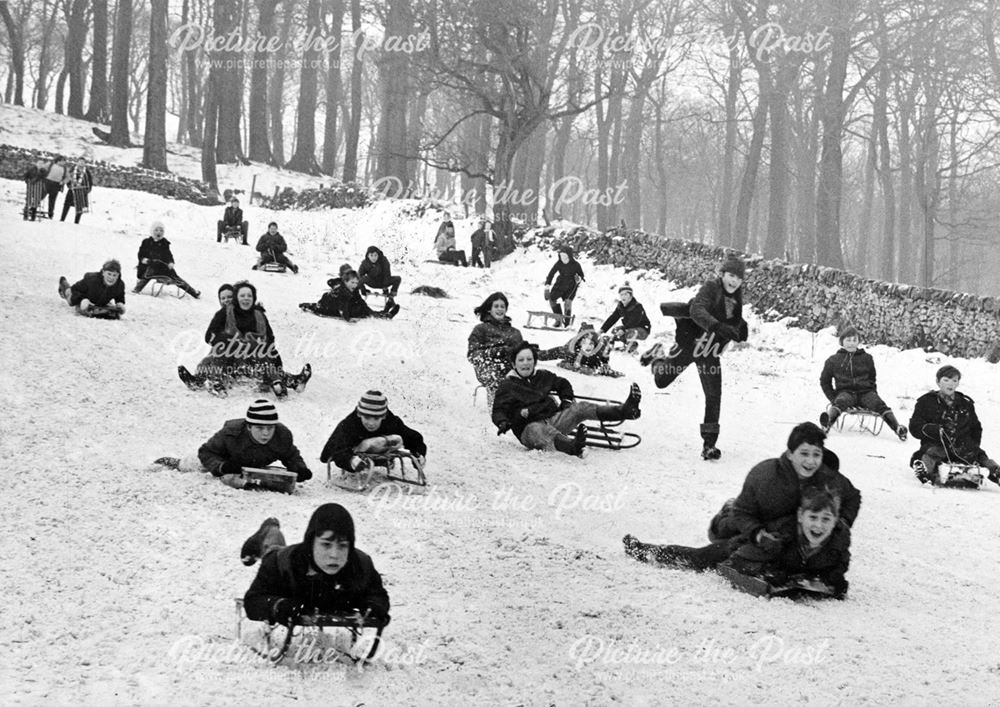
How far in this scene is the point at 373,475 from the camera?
27.9 feet

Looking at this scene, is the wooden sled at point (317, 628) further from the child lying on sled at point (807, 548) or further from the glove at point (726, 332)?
the glove at point (726, 332)

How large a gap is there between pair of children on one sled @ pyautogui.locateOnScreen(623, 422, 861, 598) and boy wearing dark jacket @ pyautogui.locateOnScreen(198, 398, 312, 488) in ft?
11.4

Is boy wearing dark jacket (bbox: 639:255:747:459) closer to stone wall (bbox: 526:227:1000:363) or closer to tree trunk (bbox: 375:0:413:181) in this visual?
stone wall (bbox: 526:227:1000:363)

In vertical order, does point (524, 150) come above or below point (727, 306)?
above

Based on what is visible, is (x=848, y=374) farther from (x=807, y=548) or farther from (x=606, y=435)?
(x=807, y=548)

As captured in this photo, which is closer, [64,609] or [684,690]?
[684,690]

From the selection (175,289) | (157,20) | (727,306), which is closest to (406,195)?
(157,20)

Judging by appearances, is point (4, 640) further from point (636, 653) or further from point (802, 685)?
point (802, 685)

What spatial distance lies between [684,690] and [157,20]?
98.2ft

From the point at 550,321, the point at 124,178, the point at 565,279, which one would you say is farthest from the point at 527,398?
the point at 124,178

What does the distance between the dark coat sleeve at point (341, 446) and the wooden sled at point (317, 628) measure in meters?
3.16

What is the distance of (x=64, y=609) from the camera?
535cm

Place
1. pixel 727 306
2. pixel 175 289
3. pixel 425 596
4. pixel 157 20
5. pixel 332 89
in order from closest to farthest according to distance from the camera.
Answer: pixel 425 596
pixel 727 306
pixel 175 289
pixel 157 20
pixel 332 89

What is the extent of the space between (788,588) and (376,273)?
508 inches
